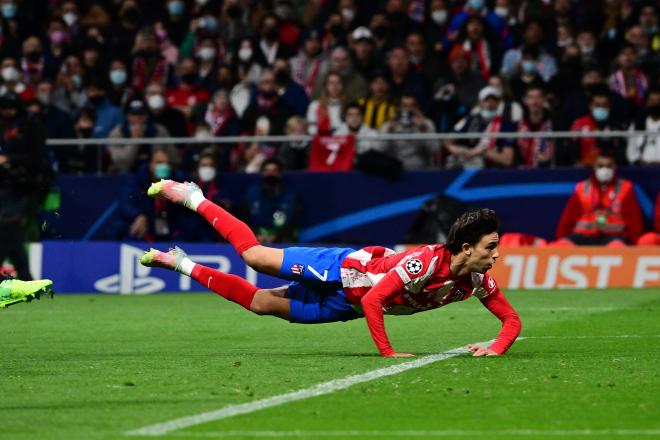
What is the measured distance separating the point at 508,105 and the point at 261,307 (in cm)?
909

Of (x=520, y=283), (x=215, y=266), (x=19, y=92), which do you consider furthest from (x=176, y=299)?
(x=19, y=92)

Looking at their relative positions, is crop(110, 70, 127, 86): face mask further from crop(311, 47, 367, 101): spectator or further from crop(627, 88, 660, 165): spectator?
crop(627, 88, 660, 165): spectator

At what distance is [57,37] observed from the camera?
22.7 meters

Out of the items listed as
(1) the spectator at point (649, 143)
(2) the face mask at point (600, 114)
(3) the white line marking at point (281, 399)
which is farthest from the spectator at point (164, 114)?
(3) the white line marking at point (281, 399)

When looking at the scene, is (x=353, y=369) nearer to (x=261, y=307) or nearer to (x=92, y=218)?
(x=261, y=307)

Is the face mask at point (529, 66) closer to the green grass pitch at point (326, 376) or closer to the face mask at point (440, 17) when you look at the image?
the face mask at point (440, 17)

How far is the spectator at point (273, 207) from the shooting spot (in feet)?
60.3

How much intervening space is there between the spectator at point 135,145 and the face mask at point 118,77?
66.4 inches

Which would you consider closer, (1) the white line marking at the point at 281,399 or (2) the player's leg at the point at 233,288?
(1) the white line marking at the point at 281,399

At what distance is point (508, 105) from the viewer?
61.4ft

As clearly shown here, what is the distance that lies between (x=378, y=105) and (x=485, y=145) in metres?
1.54

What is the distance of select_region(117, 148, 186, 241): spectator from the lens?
18.5 meters

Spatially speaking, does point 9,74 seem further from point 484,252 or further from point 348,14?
point 484,252

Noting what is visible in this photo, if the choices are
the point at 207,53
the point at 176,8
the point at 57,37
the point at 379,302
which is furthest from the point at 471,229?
the point at 57,37
